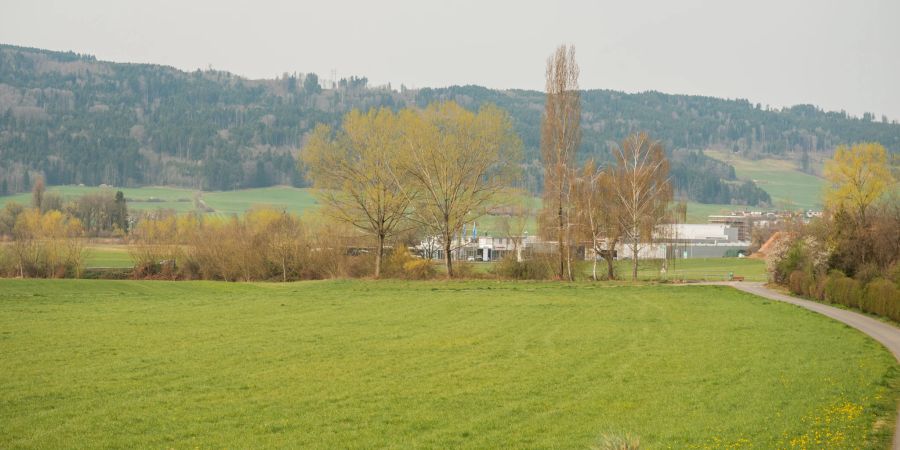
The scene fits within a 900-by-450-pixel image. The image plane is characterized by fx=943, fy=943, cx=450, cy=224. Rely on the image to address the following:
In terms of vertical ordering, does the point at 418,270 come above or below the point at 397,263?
below

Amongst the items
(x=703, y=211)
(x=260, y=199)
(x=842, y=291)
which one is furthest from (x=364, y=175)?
(x=703, y=211)

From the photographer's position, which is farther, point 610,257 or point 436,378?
point 610,257

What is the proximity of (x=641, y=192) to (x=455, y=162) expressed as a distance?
11.0 meters

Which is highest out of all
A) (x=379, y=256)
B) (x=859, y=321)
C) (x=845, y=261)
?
(x=845, y=261)

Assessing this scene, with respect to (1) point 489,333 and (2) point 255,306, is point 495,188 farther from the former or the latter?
(1) point 489,333

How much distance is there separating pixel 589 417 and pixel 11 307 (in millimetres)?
25183

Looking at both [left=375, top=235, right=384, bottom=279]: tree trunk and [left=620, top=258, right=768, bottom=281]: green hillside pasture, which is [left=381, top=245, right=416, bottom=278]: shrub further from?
[left=620, top=258, right=768, bottom=281]: green hillside pasture

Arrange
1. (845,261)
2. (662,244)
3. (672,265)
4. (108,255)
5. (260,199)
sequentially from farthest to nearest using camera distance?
(260,199) < (108,255) < (672,265) < (662,244) < (845,261)

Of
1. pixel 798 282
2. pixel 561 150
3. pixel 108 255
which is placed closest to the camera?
pixel 798 282

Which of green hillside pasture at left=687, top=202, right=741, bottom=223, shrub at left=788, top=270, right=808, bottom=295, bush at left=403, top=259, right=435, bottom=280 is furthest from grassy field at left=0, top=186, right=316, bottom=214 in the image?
shrub at left=788, top=270, right=808, bottom=295

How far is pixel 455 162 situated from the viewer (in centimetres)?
5528

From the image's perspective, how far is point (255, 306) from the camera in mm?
34938

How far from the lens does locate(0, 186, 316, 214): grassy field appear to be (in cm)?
15625

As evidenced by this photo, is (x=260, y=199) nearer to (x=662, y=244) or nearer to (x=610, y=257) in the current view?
(x=662, y=244)
